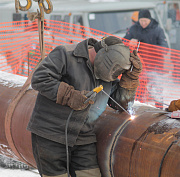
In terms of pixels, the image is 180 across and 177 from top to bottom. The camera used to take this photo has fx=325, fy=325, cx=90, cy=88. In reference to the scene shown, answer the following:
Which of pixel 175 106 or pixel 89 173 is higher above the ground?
pixel 175 106

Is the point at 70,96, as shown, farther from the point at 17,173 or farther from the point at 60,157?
the point at 17,173

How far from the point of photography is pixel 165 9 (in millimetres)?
12008

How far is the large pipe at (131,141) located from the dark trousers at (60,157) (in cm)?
8

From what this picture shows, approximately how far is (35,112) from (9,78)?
1.21 metres

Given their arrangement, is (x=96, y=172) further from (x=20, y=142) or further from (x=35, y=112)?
(x=20, y=142)

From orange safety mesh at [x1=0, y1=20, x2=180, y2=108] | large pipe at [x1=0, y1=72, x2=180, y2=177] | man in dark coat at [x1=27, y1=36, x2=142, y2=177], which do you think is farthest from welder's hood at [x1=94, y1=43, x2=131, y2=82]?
orange safety mesh at [x1=0, y1=20, x2=180, y2=108]

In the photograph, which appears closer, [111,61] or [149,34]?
[111,61]

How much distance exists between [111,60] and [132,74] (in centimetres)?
21

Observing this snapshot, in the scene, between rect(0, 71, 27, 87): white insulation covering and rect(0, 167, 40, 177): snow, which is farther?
rect(0, 167, 40, 177): snow

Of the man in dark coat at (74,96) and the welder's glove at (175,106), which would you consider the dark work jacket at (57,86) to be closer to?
the man in dark coat at (74,96)

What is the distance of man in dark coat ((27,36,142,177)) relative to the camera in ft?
7.02

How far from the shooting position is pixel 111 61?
214 centimetres

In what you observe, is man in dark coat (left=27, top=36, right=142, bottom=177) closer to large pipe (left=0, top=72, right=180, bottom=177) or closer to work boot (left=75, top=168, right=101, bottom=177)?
work boot (left=75, top=168, right=101, bottom=177)

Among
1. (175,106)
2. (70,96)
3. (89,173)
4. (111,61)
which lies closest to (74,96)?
(70,96)
